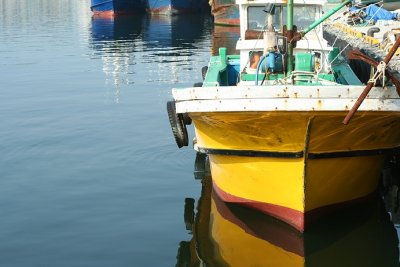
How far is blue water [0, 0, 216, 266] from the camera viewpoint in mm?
8812

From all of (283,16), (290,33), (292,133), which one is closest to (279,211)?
(292,133)

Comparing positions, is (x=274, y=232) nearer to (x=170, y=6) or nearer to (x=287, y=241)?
(x=287, y=241)

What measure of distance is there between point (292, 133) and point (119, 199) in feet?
11.1

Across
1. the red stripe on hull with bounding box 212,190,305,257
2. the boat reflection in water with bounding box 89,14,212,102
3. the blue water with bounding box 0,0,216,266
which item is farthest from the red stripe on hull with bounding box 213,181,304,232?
the boat reflection in water with bounding box 89,14,212,102

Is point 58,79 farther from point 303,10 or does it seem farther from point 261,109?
point 261,109

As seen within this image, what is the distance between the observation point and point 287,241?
8.70 m

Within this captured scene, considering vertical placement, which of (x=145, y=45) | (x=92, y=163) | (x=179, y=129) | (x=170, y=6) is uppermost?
(x=170, y=6)

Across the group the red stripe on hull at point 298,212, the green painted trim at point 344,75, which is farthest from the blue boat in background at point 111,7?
the red stripe on hull at point 298,212

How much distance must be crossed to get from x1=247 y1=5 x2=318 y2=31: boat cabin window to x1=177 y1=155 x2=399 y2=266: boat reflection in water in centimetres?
311

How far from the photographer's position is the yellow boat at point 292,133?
307 inches

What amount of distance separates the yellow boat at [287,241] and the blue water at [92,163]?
0.39m

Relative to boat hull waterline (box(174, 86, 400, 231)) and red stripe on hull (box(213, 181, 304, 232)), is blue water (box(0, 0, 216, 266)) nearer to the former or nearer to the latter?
red stripe on hull (box(213, 181, 304, 232))

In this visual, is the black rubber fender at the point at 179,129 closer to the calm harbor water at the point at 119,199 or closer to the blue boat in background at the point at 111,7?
the calm harbor water at the point at 119,199

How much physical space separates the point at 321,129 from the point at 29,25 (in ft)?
134
